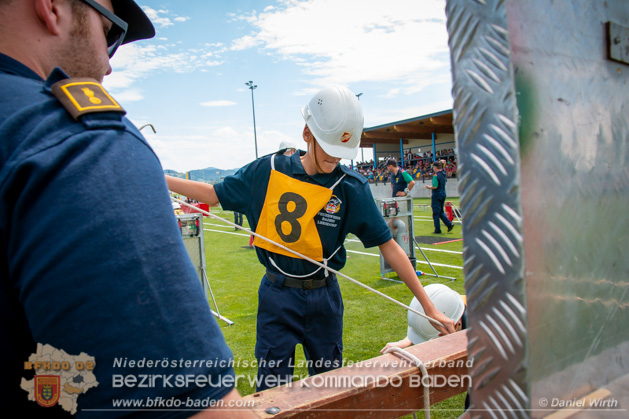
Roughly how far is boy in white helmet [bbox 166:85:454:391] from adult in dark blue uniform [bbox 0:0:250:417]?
1720mm

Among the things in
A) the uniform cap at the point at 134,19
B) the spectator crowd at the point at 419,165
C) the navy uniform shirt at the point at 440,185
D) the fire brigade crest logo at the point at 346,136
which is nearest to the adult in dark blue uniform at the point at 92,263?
the uniform cap at the point at 134,19

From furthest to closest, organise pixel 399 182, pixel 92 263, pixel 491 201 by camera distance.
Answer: pixel 399 182 → pixel 491 201 → pixel 92 263

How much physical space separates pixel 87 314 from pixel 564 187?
31.2 inches

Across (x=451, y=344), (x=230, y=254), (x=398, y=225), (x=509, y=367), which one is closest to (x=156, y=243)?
(x=509, y=367)

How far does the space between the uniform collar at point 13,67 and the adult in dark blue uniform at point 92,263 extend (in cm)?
6

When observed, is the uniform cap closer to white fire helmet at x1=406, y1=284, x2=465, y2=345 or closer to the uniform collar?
the uniform collar

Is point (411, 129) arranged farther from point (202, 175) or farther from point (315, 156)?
point (202, 175)

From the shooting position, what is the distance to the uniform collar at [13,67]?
65 cm

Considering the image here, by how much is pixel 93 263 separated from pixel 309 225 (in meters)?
1.84

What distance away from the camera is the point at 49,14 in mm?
704

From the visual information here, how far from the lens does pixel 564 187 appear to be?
2.28ft

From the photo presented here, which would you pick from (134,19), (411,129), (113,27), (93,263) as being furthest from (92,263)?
(411,129)

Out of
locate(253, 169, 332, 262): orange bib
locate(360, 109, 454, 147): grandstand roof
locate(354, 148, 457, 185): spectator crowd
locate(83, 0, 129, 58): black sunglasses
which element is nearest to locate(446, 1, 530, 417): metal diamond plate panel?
locate(83, 0, 129, 58): black sunglasses

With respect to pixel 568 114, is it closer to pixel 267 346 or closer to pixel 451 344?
pixel 451 344
